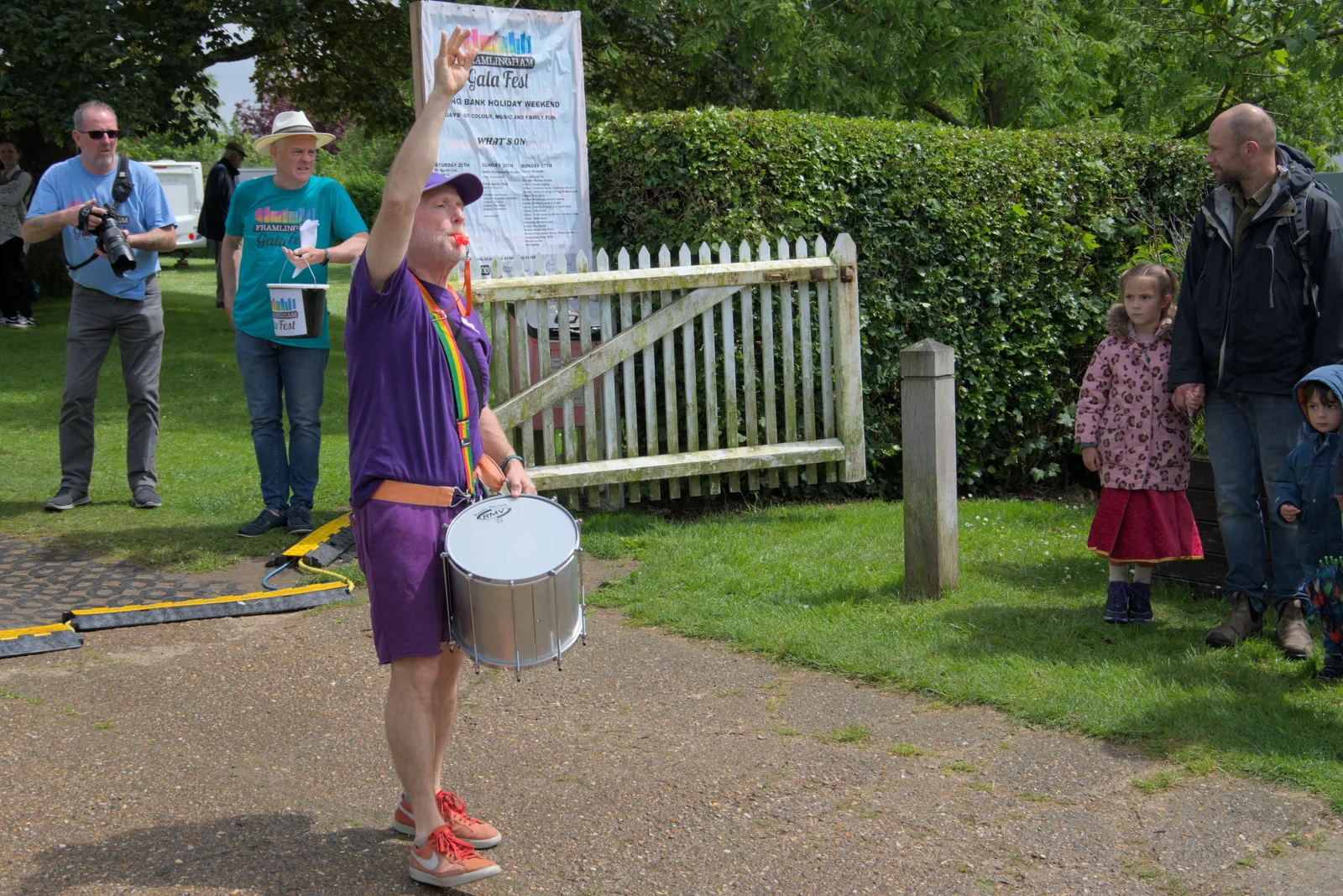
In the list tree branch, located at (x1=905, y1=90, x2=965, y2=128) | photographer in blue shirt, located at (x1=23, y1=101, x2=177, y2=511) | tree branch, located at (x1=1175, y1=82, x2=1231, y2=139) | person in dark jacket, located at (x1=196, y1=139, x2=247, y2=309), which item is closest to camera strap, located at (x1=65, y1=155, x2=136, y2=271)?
photographer in blue shirt, located at (x1=23, y1=101, x2=177, y2=511)

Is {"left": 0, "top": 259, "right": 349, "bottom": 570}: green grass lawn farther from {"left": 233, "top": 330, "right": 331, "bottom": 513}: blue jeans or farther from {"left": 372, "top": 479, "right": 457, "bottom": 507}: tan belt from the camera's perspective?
{"left": 372, "top": 479, "right": 457, "bottom": 507}: tan belt

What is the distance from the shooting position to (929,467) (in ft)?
19.4

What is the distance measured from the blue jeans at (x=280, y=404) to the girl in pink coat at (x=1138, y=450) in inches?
165

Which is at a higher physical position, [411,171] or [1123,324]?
[411,171]

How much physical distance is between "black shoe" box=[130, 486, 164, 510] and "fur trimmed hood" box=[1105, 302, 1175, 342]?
5750mm

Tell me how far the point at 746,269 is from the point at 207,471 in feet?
14.2

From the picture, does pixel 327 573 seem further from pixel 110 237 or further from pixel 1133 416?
pixel 1133 416

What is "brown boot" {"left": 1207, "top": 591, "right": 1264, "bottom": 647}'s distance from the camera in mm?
5250

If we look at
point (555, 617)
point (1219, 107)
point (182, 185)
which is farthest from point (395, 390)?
point (182, 185)

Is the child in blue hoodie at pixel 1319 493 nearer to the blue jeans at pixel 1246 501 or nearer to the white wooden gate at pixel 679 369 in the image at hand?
the blue jeans at pixel 1246 501

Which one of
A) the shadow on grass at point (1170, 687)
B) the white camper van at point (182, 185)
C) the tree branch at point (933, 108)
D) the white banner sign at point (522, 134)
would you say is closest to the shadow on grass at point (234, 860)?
the shadow on grass at point (1170, 687)

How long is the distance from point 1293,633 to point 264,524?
540cm

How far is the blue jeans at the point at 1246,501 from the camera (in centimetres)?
531

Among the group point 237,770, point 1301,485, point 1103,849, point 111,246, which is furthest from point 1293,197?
point 111,246
